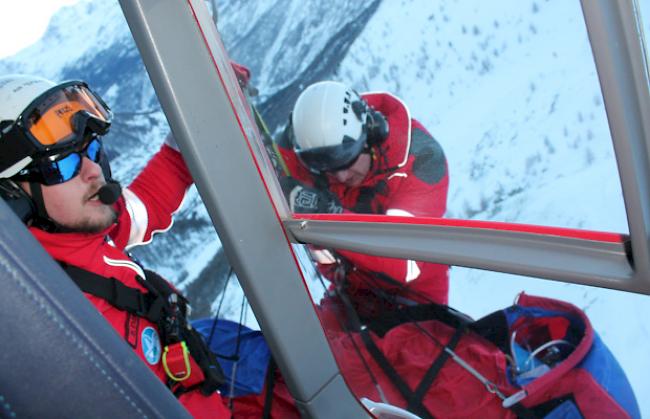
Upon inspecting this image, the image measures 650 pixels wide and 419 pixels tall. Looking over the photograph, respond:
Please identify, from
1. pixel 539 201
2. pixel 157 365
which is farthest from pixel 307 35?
pixel 157 365

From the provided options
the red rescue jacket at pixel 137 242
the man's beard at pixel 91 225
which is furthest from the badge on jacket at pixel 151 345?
the man's beard at pixel 91 225

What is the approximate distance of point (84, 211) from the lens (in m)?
1.60

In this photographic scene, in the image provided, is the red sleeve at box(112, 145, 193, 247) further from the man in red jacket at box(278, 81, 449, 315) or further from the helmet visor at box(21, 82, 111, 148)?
the man in red jacket at box(278, 81, 449, 315)

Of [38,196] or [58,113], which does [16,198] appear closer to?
[38,196]

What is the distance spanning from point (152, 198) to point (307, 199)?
3.03 ft

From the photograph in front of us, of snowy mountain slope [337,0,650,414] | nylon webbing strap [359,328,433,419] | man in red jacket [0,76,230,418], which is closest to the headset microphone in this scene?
man in red jacket [0,76,230,418]

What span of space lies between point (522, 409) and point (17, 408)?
3.37 feet

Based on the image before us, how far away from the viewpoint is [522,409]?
1.18 meters

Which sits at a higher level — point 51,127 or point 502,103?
point 51,127

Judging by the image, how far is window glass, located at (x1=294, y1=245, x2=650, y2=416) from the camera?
92 cm

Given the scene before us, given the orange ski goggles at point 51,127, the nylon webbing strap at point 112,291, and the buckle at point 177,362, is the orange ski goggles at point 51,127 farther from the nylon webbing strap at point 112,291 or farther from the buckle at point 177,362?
the buckle at point 177,362

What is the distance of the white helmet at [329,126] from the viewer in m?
1.21

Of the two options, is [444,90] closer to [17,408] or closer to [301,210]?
[301,210]

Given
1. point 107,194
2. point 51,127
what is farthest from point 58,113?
point 107,194
